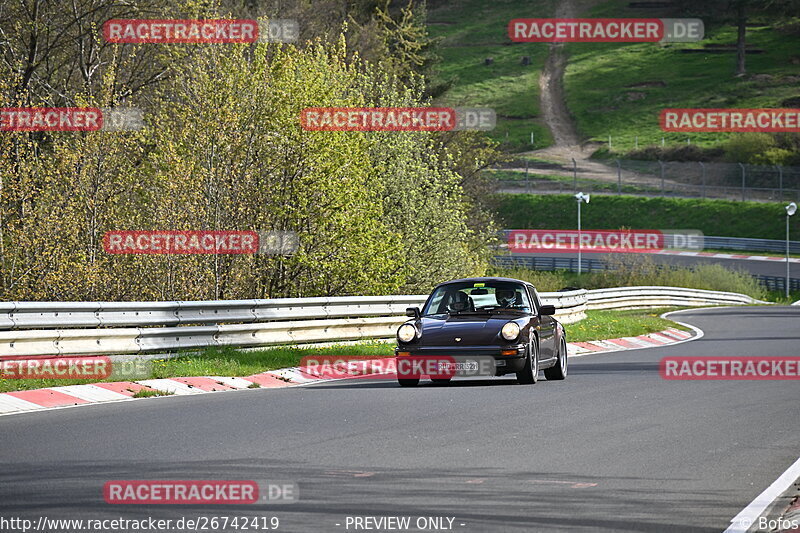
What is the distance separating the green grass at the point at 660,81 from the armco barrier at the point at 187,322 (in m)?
83.2

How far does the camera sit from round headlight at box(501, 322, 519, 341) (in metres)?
15.8

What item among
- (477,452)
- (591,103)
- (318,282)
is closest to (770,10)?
(591,103)

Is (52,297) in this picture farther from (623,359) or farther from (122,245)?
(623,359)

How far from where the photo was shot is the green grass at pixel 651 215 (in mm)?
76562

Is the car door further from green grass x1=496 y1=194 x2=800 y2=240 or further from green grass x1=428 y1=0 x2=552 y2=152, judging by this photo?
green grass x1=428 y1=0 x2=552 y2=152

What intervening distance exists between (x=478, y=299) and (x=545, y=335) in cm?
113
